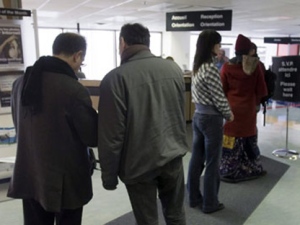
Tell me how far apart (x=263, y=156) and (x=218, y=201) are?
1.79 m

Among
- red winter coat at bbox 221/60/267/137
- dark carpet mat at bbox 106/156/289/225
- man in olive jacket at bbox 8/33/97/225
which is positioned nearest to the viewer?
man in olive jacket at bbox 8/33/97/225

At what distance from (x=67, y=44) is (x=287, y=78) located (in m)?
3.65

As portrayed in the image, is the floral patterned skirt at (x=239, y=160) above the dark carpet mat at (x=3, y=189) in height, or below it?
above

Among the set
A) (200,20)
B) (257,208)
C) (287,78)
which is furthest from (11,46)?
(200,20)

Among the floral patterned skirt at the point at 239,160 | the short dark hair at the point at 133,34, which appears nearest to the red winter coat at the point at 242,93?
the floral patterned skirt at the point at 239,160

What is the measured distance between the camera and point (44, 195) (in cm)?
149

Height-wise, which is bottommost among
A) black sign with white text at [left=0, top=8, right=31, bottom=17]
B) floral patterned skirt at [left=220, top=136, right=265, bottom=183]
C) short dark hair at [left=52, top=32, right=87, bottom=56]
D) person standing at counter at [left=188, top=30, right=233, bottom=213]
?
floral patterned skirt at [left=220, top=136, right=265, bottom=183]

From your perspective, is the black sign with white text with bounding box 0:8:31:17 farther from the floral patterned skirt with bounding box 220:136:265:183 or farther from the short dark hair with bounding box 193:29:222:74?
the floral patterned skirt with bounding box 220:136:265:183

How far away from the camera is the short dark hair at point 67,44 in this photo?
149cm

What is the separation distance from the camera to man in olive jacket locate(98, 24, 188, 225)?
1449 mm

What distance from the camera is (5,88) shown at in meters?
2.84

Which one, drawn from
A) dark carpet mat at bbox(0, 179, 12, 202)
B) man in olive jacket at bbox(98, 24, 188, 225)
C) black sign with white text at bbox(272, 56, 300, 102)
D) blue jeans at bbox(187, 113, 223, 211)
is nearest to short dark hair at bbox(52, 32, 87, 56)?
man in olive jacket at bbox(98, 24, 188, 225)

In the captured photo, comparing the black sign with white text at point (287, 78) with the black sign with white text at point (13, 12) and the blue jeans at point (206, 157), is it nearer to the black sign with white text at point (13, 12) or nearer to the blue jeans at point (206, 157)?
the blue jeans at point (206, 157)

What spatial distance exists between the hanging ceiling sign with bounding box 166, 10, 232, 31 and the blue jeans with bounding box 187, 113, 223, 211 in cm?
342
